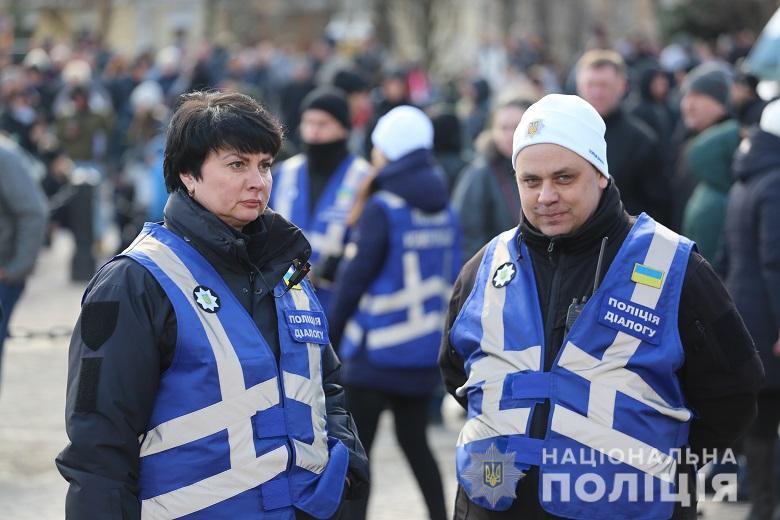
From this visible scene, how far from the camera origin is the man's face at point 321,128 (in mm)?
7793

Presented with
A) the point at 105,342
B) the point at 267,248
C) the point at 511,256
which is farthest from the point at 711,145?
the point at 105,342

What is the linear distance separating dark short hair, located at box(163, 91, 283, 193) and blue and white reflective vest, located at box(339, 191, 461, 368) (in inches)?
118

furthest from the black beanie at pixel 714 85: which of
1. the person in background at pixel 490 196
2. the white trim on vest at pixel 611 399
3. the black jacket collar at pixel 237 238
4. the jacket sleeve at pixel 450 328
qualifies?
the black jacket collar at pixel 237 238

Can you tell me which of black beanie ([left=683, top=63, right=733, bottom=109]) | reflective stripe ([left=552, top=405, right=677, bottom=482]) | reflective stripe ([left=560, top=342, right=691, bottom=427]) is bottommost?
Answer: reflective stripe ([left=552, top=405, right=677, bottom=482])

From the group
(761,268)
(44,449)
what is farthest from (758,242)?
(44,449)

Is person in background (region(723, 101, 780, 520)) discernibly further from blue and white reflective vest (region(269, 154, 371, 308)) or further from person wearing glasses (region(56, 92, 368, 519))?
person wearing glasses (region(56, 92, 368, 519))

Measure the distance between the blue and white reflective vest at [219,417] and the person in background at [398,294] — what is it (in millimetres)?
2855

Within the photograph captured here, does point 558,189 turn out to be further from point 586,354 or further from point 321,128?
point 321,128

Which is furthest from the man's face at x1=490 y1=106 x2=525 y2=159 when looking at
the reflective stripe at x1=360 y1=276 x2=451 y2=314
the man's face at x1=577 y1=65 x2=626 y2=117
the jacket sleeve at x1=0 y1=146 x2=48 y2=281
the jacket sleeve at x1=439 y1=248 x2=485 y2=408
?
the jacket sleeve at x1=439 y1=248 x2=485 y2=408

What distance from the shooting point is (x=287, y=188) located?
7859 millimetres

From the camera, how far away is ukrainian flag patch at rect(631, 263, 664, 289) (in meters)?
4.27

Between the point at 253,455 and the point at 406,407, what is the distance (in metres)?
3.14

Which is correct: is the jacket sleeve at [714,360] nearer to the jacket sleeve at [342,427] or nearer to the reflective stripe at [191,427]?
the jacket sleeve at [342,427]

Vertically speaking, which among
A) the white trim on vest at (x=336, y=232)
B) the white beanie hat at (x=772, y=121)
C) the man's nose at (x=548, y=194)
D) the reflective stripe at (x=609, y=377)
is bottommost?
the reflective stripe at (x=609, y=377)
